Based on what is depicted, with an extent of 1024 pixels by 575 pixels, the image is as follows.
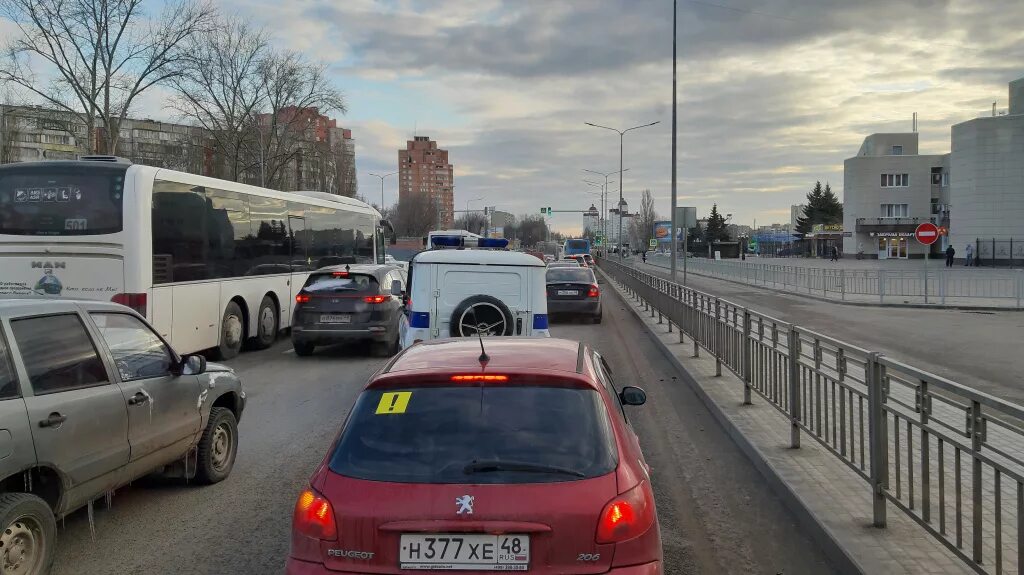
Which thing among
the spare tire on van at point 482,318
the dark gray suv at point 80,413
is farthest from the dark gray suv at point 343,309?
the dark gray suv at point 80,413

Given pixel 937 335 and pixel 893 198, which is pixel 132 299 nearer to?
pixel 937 335

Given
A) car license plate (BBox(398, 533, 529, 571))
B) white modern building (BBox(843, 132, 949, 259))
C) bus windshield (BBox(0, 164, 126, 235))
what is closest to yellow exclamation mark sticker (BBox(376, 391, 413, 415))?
car license plate (BBox(398, 533, 529, 571))

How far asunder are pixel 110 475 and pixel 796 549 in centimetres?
435

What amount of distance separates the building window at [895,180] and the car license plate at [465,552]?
275ft

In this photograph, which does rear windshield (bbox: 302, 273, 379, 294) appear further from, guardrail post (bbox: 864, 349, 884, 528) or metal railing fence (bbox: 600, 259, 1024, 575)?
guardrail post (bbox: 864, 349, 884, 528)

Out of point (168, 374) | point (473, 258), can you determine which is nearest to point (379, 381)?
point (168, 374)

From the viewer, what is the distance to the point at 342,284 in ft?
46.9

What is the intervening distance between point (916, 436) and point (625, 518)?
2.35m

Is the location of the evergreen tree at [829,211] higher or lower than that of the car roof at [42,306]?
higher

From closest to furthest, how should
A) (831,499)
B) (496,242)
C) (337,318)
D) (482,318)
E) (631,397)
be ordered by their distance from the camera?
1. (631,397)
2. (831,499)
3. (482,318)
4. (337,318)
5. (496,242)

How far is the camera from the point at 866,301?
27.6m

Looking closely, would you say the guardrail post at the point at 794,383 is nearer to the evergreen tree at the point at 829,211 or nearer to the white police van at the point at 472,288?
the white police van at the point at 472,288

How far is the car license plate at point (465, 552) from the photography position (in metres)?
3.04

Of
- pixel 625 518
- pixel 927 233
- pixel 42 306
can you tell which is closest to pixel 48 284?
pixel 42 306
